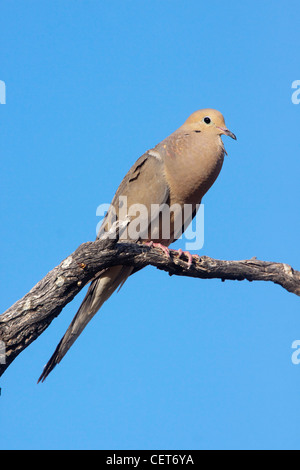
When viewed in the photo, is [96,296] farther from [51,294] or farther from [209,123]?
[209,123]

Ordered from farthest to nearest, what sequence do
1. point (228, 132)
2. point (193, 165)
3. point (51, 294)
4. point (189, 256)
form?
point (228, 132) < point (193, 165) < point (189, 256) < point (51, 294)

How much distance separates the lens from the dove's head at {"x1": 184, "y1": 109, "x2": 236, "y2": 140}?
5.21m

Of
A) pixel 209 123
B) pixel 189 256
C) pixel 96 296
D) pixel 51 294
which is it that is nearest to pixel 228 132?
pixel 209 123

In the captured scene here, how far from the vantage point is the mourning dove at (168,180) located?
501cm

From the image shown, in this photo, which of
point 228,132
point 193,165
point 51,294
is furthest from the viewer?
point 228,132

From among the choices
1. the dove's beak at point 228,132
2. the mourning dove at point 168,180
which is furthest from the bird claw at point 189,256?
the dove's beak at point 228,132

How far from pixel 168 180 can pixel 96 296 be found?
47.5 inches

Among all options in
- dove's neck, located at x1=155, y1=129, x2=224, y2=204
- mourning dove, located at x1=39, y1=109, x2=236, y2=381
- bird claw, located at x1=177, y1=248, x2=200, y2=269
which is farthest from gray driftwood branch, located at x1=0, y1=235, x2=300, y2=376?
dove's neck, located at x1=155, y1=129, x2=224, y2=204

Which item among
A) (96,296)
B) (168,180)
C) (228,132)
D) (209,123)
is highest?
(209,123)

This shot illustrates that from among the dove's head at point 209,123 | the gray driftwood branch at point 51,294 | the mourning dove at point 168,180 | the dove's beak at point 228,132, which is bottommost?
the gray driftwood branch at point 51,294

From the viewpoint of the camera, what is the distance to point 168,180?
16.7ft

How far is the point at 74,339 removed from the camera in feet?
15.0

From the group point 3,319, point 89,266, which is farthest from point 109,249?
point 3,319

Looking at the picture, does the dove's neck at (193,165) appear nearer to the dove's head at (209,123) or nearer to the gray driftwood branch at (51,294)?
the dove's head at (209,123)
